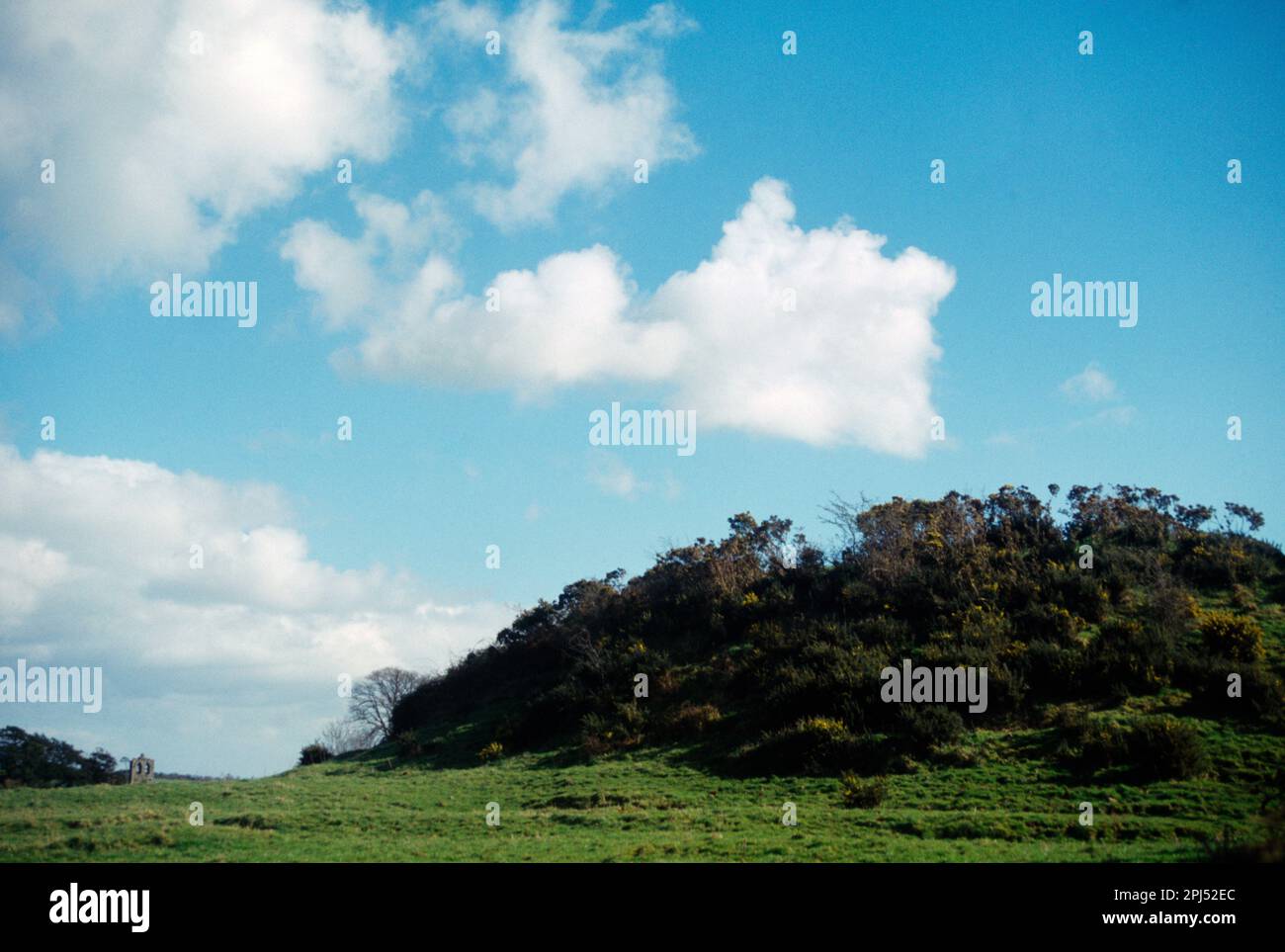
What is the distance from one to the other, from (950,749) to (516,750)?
19.5 meters

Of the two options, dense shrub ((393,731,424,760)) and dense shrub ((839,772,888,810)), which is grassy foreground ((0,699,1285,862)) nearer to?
dense shrub ((839,772,888,810))

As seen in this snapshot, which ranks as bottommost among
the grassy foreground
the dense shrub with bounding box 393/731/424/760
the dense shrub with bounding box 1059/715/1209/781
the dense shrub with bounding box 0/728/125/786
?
the dense shrub with bounding box 0/728/125/786

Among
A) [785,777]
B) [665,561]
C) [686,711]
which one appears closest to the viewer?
[785,777]

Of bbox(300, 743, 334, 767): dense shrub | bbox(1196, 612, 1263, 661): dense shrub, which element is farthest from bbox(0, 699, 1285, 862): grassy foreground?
bbox(300, 743, 334, 767): dense shrub

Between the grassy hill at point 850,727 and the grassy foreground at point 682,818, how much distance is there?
0.39 feet

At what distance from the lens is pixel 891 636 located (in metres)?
34.3

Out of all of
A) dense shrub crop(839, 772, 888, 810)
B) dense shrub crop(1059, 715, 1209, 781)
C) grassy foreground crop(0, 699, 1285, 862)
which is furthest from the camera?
dense shrub crop(839, 772, 888, 810)

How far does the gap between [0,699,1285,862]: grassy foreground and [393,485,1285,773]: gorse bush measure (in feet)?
6.15

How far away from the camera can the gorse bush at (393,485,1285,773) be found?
2753cm

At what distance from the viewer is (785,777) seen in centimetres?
2630
